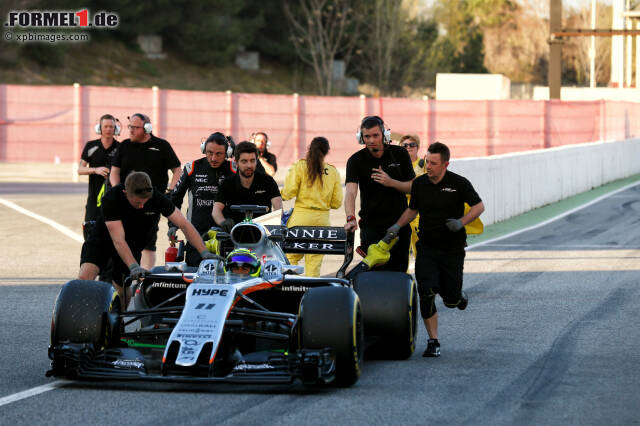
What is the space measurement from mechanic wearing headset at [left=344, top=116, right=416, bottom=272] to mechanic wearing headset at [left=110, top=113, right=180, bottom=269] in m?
2.35

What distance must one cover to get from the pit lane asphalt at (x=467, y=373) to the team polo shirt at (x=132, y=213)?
1161mm

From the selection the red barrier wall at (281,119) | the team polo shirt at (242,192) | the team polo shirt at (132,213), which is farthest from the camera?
the red barrier wall at (281,119)

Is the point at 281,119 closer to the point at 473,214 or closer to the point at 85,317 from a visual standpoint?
the point at 473,214

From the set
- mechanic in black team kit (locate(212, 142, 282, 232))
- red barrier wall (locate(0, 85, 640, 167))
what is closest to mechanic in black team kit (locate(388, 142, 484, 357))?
mechanic in black team kit (locate(212, 142, 282, 232))

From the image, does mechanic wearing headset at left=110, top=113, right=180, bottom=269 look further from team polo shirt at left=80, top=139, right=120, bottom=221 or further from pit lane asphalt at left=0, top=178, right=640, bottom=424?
pit lane asphalt at left=0, top=178, right=640, bottom=424

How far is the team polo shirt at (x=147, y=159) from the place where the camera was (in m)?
13.0

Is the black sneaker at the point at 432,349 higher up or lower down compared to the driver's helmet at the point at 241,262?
lower down

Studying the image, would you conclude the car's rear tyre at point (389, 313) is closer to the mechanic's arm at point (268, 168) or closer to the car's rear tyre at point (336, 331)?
the car's rear tyre at point (336, 331)

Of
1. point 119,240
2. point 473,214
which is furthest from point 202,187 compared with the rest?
point 473,214

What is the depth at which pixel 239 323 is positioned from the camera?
856cm

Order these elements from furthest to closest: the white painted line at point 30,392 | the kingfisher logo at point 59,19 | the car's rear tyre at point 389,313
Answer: the kingfisher logo at point 59,19, the car's rear tyre at point 389,313, the white painted line at point 30,392

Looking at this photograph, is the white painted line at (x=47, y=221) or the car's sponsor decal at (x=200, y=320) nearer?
the car's sponsor decal at (x=200, y=320)

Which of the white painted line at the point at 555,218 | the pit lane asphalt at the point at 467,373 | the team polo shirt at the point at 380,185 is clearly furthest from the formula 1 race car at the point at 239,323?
the white painted line at the point at 555,218

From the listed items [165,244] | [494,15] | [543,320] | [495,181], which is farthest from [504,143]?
[494,15]
